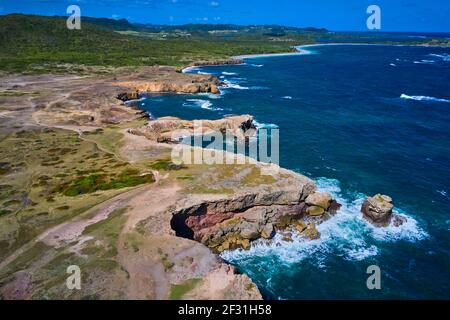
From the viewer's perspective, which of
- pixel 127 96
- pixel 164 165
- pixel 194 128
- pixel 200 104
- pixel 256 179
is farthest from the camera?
pixel 127 96

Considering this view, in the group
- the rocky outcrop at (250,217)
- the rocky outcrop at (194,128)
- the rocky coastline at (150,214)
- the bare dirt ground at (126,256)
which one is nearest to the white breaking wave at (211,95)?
the rocky outcrop at (194,128)

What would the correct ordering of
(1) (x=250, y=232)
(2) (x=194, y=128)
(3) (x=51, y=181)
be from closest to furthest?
(1) (x=250, y=232) → (3) (x=51, y=181) → (2) (x=194, y=128)

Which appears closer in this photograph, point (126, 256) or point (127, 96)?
point (126, 256)

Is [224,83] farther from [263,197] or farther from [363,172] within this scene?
[263,197]

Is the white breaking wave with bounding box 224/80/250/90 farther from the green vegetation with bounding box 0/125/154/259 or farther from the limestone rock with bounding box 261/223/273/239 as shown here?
the limestone rock with bounding box 261/223/273/239

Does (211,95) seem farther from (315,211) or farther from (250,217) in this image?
(250,217)

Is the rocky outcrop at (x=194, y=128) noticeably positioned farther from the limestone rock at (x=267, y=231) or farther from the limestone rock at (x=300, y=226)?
the limestone rock at (x=267, y=231)

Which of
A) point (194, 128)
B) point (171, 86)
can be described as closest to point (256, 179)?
point (194, 128)
